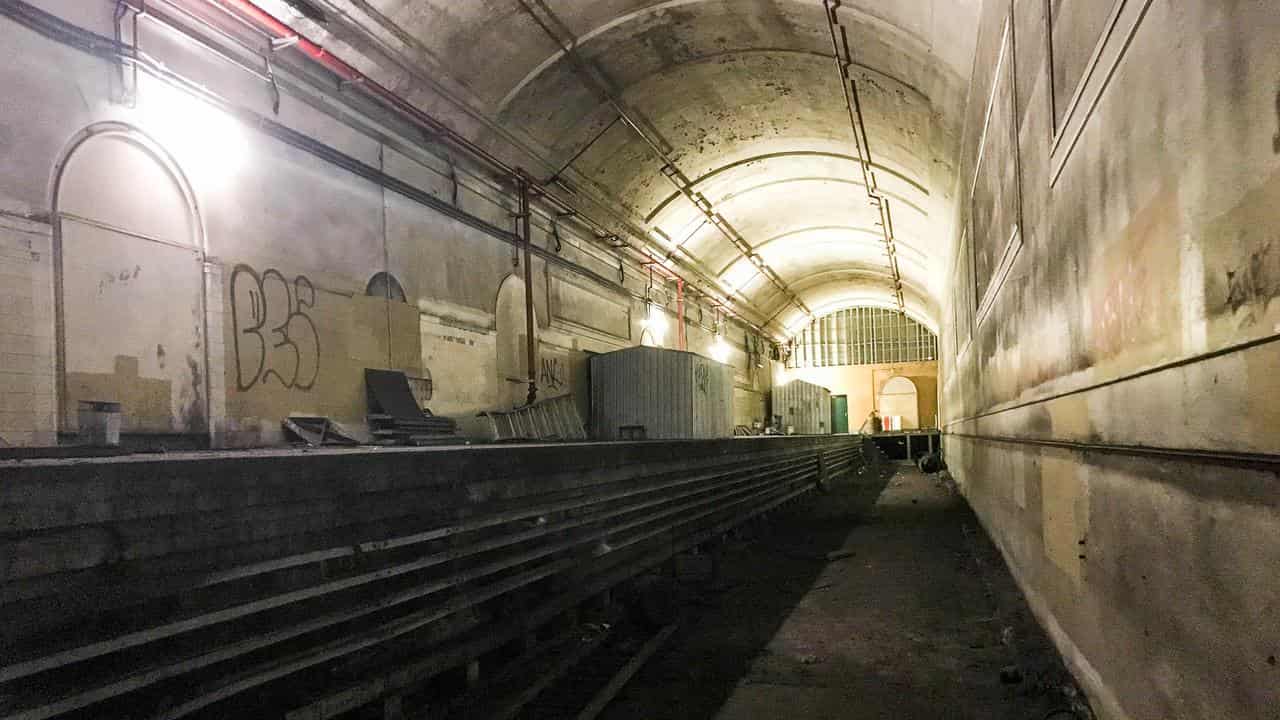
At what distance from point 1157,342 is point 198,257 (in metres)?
6.88

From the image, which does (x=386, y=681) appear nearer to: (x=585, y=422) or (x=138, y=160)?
(x=138, y=160)

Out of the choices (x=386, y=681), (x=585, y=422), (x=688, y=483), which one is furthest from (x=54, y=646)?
(x=585, y=422)

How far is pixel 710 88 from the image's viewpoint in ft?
39.3

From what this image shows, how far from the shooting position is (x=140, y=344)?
6.01 metres

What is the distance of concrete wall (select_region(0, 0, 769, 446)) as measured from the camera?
211 inches

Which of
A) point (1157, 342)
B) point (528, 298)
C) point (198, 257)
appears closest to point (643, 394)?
point (528, 298)

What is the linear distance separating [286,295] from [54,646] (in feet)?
19.5

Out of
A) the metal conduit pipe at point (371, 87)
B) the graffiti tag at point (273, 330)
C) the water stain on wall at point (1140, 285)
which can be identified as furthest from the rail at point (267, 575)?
the metal conduit pipe at point (371, 87)

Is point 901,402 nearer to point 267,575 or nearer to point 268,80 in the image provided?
point 268,80

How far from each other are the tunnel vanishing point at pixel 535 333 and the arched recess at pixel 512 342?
79mm

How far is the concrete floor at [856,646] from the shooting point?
12.9 feet

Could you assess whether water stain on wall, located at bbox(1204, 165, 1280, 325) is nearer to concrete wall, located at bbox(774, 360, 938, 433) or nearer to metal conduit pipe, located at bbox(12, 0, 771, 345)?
metal conduit pipe, located at bbox(12, 0, 771, 345)

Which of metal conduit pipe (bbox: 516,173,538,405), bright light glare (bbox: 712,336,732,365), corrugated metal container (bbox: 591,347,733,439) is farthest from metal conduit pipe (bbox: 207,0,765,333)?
bright light glare (bbox: 712,336,732,365)

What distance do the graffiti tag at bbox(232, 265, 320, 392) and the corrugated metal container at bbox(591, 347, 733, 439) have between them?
6998 millimetres
